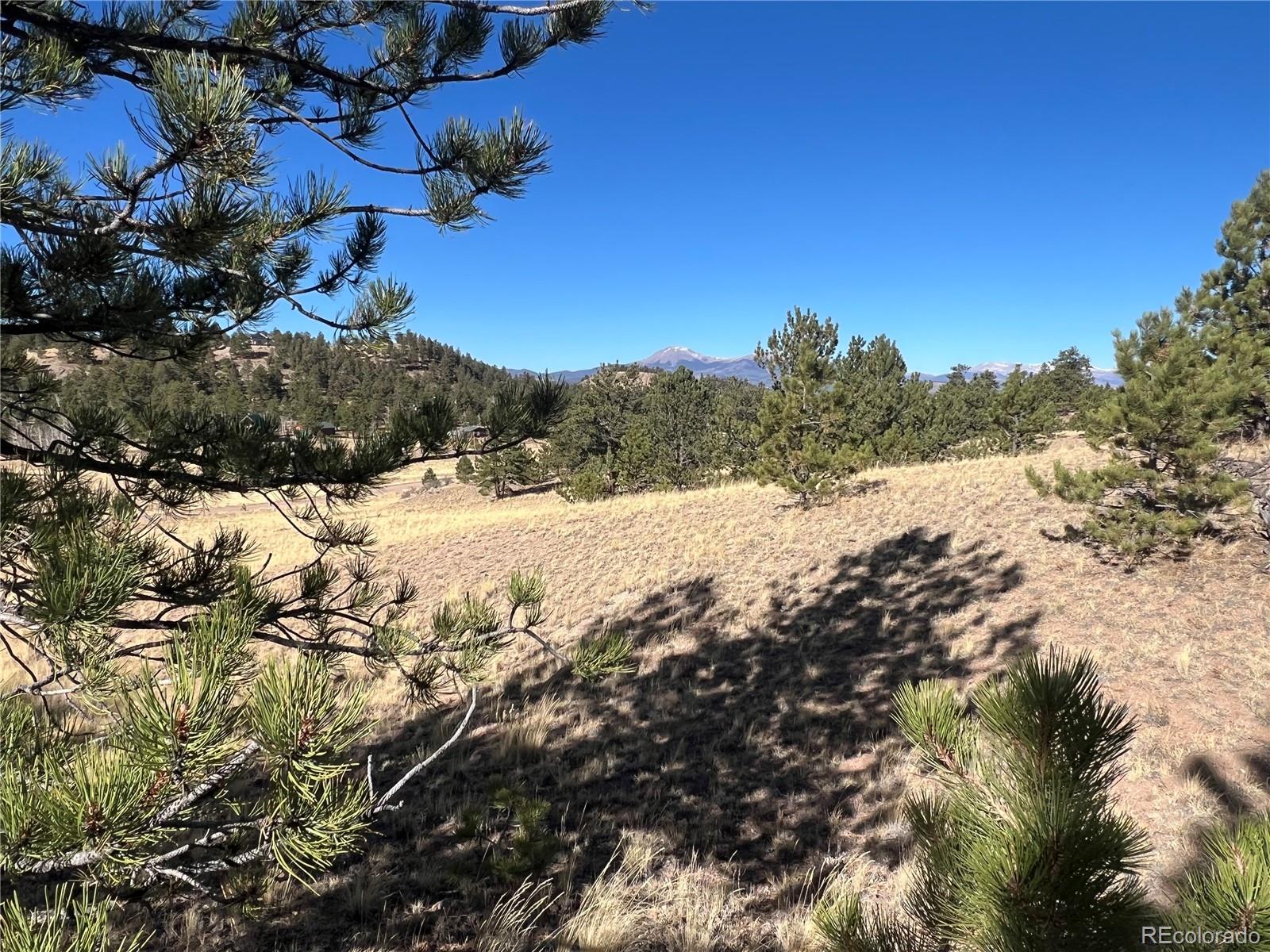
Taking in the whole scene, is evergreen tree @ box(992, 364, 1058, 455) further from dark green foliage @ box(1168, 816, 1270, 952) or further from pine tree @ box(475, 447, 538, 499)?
dark green foliage @ box(1168, 816, 1270, 952)

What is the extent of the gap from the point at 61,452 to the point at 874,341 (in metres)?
33.7

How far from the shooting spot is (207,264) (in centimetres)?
180

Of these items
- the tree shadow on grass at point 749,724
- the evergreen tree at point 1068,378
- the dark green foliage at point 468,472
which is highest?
the evergreen tree at point 1068,378

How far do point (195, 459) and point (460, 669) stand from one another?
4.19 feet

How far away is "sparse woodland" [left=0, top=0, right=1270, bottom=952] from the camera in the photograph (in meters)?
1.20

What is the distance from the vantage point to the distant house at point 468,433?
2398 millimetres

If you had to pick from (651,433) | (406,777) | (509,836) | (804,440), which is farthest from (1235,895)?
(651,433)

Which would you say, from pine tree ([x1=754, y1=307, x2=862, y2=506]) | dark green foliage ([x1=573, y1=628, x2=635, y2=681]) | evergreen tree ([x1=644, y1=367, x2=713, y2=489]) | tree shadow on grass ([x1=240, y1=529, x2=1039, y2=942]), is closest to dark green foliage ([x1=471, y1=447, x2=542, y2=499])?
evergreen tree ([x1=644, y1=367, x2=713, y2=489])

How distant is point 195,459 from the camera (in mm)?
2168

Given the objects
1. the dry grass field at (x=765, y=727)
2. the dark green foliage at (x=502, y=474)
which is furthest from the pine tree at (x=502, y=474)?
the dry grass field at (x=765, y=727)

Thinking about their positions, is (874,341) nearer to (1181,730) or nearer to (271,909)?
(1181,730)

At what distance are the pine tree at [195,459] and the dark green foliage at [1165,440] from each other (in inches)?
269

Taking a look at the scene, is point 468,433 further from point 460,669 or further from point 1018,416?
point 1018,416

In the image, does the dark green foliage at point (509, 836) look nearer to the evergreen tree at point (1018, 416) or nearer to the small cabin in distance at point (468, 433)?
the small cabin in distance at point (468, 433)
